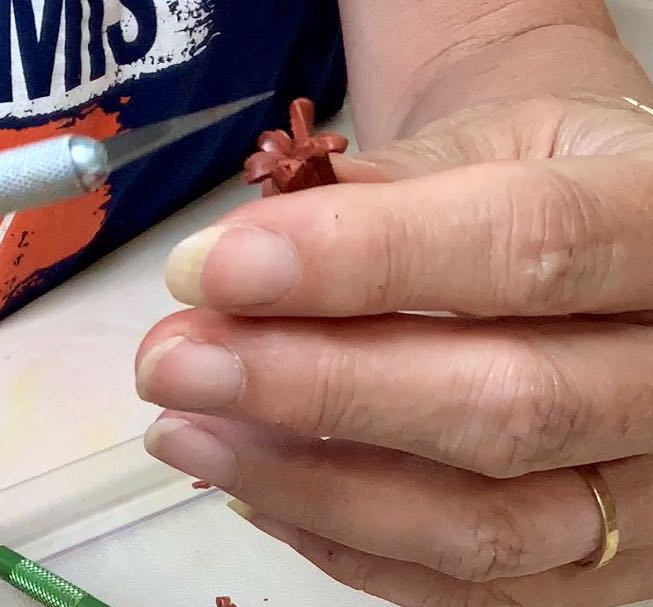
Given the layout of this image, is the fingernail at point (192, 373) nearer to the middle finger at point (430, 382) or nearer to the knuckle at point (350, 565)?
the middle finger at point (430, 382)

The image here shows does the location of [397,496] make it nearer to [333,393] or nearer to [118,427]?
[333,393]

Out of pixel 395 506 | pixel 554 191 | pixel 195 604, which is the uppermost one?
pixel 554 191

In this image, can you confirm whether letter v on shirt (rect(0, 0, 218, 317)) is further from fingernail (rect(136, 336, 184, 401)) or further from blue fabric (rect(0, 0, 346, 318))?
fingernail (rect(136, 336, 184, 401))

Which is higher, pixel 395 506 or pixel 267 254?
pixel 267 254

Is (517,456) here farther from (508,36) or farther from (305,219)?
(508,36)

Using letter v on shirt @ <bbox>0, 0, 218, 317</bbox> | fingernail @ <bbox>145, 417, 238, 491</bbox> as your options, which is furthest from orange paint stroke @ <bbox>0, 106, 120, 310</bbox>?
fingernail @ <bbox>145, 417, 238, 491</bbox>

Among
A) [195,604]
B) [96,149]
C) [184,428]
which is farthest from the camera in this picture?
[195,604]

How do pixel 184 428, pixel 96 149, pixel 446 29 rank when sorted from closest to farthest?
pixel 96 149, pixel 184 428, pixel 446 29

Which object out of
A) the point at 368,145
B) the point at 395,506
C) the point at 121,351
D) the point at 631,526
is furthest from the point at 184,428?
the point at 368,145
